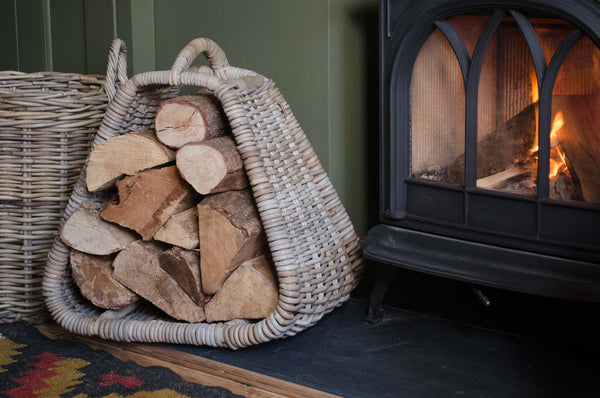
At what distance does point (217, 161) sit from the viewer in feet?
5.07

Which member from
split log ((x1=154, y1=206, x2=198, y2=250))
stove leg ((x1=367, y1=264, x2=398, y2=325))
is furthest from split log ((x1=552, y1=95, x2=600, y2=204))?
split log ((x1=154, y1=206, x2=198, y2=250))

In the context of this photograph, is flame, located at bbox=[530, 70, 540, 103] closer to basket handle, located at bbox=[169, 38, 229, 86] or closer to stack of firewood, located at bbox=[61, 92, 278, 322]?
stack of firewood, located at bbox=[61, 92, 278, 322]

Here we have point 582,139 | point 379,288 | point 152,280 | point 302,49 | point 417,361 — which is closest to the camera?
point 582,139

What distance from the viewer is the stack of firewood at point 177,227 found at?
1.57 m

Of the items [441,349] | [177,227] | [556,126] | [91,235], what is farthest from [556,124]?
[91,235]

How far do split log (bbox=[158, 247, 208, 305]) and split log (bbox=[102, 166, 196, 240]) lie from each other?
71mm

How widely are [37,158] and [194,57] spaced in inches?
21.3

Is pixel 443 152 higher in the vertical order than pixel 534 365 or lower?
higher

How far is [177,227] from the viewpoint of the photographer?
5.31 feet

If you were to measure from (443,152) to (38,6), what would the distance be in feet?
5.91

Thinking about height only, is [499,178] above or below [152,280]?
above

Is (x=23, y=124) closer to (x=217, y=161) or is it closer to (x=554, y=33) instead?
(x=217, y=161)

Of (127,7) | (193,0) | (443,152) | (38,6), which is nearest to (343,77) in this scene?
(443,152)

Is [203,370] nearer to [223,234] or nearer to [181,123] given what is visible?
[223,234]
